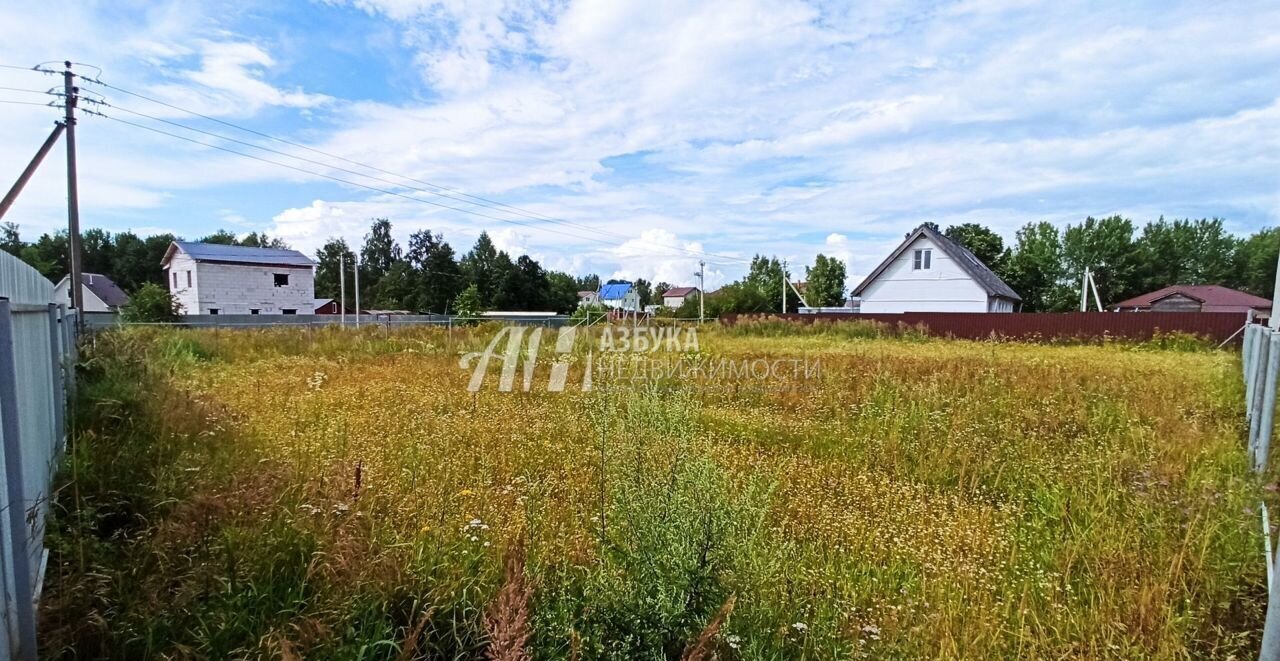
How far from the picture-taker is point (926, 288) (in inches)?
915

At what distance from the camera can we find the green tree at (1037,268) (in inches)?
1492

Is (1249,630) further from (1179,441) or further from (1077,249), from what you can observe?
(1077,249)

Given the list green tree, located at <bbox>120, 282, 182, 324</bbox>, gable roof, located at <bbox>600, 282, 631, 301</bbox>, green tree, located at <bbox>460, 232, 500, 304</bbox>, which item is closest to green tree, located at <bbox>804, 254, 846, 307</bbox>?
gable roof, located at <bbox>600, 282, 631, 301</bbox>

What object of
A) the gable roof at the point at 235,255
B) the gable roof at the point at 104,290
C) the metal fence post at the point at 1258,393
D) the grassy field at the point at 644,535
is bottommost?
the grassy field at the point at 644,535

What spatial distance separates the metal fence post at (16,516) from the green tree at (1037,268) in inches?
1773

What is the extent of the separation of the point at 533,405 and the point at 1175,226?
58353 millimetres

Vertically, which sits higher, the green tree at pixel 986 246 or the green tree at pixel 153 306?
the green tree at pixel 986 246

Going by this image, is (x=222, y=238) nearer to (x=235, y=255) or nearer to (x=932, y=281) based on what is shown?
(x=235, y=255)

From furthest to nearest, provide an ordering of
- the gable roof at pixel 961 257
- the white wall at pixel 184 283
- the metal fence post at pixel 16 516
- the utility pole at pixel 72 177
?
the white wall at pixel 184 283, the gable roof at pixel 961 257, the utility pole at pixel 72 177, the metal fence post at pixel 16 516

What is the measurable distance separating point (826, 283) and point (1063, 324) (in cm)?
2686

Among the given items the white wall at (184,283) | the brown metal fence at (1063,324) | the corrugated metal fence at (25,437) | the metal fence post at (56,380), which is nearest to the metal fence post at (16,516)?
the corrugated metal fence at (25,437)

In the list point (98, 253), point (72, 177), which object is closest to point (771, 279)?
point (72, 177)

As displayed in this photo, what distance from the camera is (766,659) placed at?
1.86 metres
